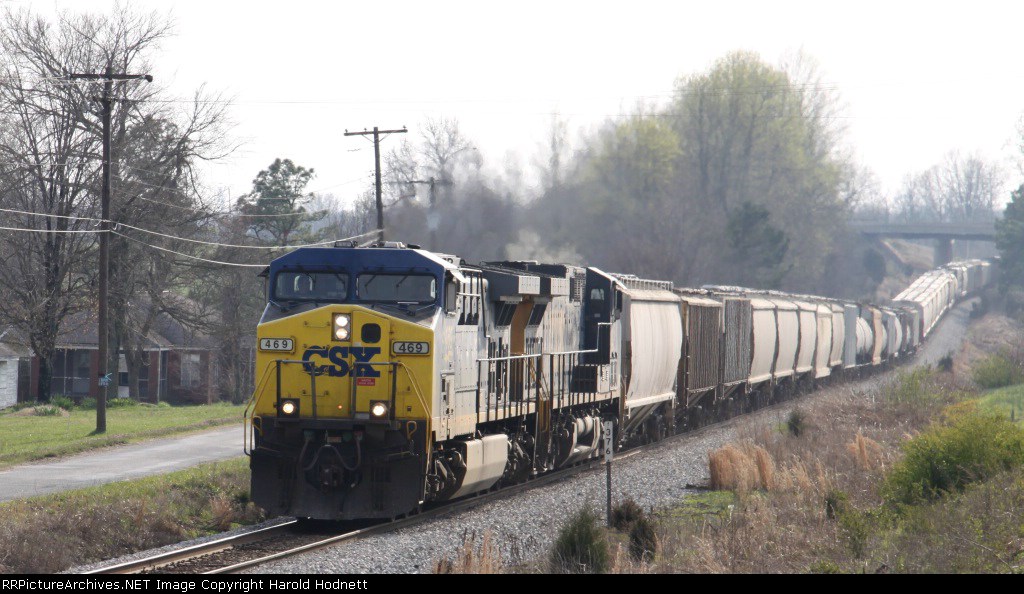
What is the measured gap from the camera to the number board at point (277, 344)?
13852mm

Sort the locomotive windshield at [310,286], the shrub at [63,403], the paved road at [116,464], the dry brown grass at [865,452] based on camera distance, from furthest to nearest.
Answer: the shrub at [63,403] < the dry brown grass at [865,452] < the paved road at [116,464] < the locomotive windshield at [310,286]

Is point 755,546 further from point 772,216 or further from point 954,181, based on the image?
point 954,181

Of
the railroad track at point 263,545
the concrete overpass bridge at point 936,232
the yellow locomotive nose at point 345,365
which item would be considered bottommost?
the railroad track at point 263,545

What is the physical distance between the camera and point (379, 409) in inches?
534

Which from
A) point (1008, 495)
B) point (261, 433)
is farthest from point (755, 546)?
point (261, 433)

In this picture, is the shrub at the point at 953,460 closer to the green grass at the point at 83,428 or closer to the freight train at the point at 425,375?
the freight train at the point at 425,375

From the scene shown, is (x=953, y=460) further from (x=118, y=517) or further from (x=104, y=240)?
(x=104, y=240)

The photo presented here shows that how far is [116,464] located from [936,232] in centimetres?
12089

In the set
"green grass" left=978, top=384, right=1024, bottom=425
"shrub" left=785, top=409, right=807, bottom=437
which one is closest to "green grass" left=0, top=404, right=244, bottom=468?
"shrub" left=785, top=409, right=807, bottom=437

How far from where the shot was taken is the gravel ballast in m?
11.4

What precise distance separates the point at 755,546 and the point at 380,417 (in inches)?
198

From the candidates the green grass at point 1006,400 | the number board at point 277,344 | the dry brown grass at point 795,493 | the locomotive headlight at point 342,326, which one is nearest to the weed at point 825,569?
the dry brown grass at point 795,493

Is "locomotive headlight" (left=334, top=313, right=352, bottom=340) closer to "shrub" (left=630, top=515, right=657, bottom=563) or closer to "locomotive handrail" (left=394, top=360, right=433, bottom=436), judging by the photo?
"locomotive handrail" (left=394, top=360, right=433, bottom=436)

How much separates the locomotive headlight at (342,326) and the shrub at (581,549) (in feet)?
13.2
